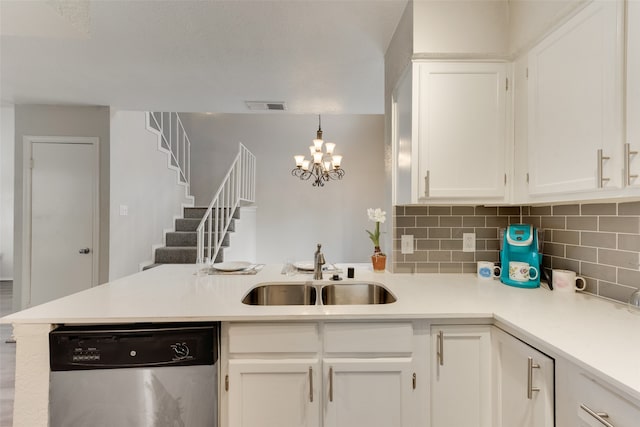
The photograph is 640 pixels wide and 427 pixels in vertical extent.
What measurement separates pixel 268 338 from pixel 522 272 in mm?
1364

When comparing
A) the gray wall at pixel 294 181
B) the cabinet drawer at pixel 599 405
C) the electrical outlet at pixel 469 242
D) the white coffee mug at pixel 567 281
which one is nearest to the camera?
the cabinet drawer at pixel 599 405

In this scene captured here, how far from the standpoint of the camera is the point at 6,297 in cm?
492

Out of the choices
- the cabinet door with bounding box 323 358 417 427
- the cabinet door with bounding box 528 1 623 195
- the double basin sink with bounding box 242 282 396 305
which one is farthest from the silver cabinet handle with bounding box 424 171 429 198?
the cabinet door with bounding box 323 358 417 427

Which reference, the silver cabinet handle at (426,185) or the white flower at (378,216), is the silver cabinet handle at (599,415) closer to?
the silver cabinet handle at (426,185)

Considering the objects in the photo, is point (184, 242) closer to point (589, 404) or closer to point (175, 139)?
point (175, 139)

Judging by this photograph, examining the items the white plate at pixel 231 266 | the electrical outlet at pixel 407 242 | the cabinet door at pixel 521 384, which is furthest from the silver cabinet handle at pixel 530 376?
the white plate at pixel 231 266

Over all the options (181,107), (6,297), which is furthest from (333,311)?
(6,297)

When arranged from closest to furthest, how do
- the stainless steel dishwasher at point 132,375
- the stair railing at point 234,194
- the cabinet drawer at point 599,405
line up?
the cabinet drawer at point 599,405, the stainless steel dishwasher at point 132,375, the stair railing at point 234,194

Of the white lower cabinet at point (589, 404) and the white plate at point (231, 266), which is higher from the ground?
the white plate at point (231, 266)

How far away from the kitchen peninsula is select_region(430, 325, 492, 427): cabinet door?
6cm

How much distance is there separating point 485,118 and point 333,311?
1.27 m

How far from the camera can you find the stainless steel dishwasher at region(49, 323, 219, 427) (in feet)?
4.02

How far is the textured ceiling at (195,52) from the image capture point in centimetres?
191

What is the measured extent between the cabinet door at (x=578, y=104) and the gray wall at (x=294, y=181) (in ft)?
12.8
